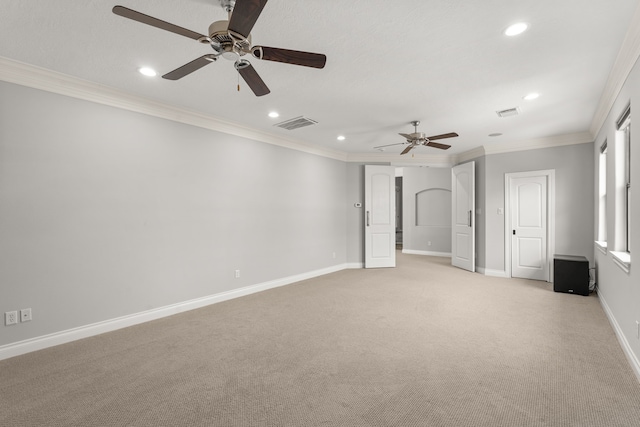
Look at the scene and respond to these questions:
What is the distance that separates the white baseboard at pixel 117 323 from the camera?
2875 mm

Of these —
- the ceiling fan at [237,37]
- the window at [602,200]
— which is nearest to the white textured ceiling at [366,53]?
the ceiling fan at [237,37]

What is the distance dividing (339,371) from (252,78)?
237 centimetres

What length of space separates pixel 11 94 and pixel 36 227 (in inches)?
49.0

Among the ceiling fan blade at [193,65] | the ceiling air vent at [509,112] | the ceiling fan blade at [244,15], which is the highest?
the ceiling air vent at [509,112]

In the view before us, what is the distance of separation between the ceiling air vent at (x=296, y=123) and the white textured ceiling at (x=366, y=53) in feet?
0.97

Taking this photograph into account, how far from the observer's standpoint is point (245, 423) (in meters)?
1.90

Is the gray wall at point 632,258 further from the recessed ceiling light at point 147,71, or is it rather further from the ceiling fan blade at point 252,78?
the recessed ceiling light at point 147,71

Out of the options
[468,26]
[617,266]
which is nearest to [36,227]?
[468,26]

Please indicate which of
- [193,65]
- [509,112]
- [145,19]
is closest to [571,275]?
[509,112]

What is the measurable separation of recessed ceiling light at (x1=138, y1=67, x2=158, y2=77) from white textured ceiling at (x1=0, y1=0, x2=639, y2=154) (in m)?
0.08

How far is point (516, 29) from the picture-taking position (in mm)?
2305

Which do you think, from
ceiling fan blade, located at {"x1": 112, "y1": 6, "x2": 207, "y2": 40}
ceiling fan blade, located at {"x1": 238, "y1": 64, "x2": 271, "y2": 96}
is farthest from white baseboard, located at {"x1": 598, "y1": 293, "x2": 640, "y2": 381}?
ceiling fan blade, located at {"x1": 112, "y1": 6, "x2": 207, "y2": 40}

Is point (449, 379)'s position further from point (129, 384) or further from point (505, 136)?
point (505, 136)

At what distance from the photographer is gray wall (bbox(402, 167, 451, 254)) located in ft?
31.0
